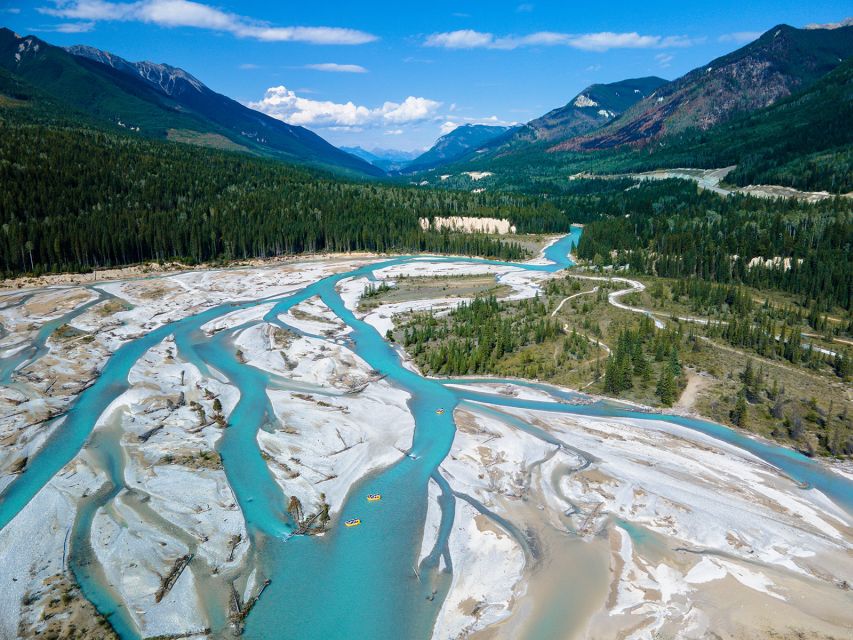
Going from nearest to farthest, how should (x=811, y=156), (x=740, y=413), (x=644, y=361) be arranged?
(x=740, y=413), (x=644, y=361), (x=811, y=156)

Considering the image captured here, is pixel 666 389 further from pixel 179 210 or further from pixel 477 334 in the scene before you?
pixel 179 210

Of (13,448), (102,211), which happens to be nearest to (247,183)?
(102,211)

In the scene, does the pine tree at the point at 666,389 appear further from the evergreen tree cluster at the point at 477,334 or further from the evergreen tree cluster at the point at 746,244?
the evergreen tree cluster at the point at 746,244

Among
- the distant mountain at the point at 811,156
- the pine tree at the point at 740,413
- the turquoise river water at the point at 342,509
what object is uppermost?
the distant mountain at the point at 811,156

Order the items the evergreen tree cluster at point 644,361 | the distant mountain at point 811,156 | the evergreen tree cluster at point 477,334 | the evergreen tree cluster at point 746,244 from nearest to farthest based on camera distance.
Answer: the evergreen tree cluster at point 644,361, the evergreen tree cluster at point 477,334, the evergreen tree cluster at point 746,244, the distant mountain at point 811,156

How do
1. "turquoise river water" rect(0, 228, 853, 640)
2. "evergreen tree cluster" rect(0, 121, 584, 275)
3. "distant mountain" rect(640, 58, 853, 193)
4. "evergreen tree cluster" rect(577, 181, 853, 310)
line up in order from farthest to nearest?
"distant mountain" rect(640, 58, 853, 193)
"evergreen tree cluster" rect(0, 121, 584, 275)
"evergreen tree cluster" rect(577, 181, 853, 310)
"turquoise river water" rect(0, 228, 853, 640)

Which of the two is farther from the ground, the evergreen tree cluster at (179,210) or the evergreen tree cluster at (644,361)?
the evergreen tree cluster at (179,210)

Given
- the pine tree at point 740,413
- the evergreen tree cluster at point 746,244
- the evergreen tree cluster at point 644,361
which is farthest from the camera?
the evergreen tree cluster at point 746,244

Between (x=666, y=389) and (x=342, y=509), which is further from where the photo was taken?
(x=666, y=389)

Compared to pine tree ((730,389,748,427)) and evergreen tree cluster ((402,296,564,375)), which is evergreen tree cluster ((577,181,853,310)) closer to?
evergreen tree cluster ((402,296,564,375))

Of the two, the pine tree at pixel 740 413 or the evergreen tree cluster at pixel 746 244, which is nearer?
the pine tree at pixel 740 413

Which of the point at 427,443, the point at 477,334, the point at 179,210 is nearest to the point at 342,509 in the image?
the point at 427,443

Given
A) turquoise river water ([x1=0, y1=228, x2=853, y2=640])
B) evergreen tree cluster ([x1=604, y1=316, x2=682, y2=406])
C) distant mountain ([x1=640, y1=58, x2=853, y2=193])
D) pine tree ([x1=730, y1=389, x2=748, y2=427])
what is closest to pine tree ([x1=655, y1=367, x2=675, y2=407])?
evergreen tree cluster ([x1=604, y1=316, x2=682, y2=406])

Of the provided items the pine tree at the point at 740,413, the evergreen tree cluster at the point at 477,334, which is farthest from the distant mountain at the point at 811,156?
the pine tree at the point at 740,413
